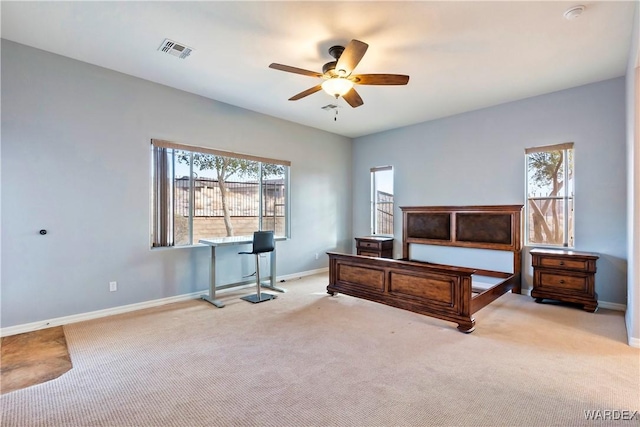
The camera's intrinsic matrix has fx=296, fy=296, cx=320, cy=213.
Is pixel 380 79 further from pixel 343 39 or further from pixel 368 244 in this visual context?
pixel 368 244

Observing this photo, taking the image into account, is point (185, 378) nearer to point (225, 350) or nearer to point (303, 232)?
point (225, 350)

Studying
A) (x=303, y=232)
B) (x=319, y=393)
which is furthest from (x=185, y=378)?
(x=303, y=232)

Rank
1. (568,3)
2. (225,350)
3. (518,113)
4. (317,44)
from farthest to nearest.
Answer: (518,113), (317,44), (225,350), (568,3)

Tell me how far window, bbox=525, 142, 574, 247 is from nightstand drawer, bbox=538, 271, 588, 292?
66 cm

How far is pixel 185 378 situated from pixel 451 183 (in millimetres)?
5016

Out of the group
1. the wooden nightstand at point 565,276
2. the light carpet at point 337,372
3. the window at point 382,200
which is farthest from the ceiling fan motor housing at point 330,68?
the wooden nightstand at point 565,276

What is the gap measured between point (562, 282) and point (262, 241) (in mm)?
4135

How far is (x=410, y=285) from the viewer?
363 cm

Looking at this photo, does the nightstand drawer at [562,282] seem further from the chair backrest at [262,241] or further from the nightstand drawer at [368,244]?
the chair backrest at [262,241]

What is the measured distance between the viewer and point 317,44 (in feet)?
10.0

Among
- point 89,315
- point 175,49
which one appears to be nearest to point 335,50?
point 175,49

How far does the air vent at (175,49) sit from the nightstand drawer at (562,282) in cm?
528

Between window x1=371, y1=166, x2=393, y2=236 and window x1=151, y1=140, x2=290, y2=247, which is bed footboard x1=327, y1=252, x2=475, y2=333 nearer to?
window x1=151, y1=140, x2=290, y2=247

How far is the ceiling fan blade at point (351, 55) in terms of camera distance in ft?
8.16
